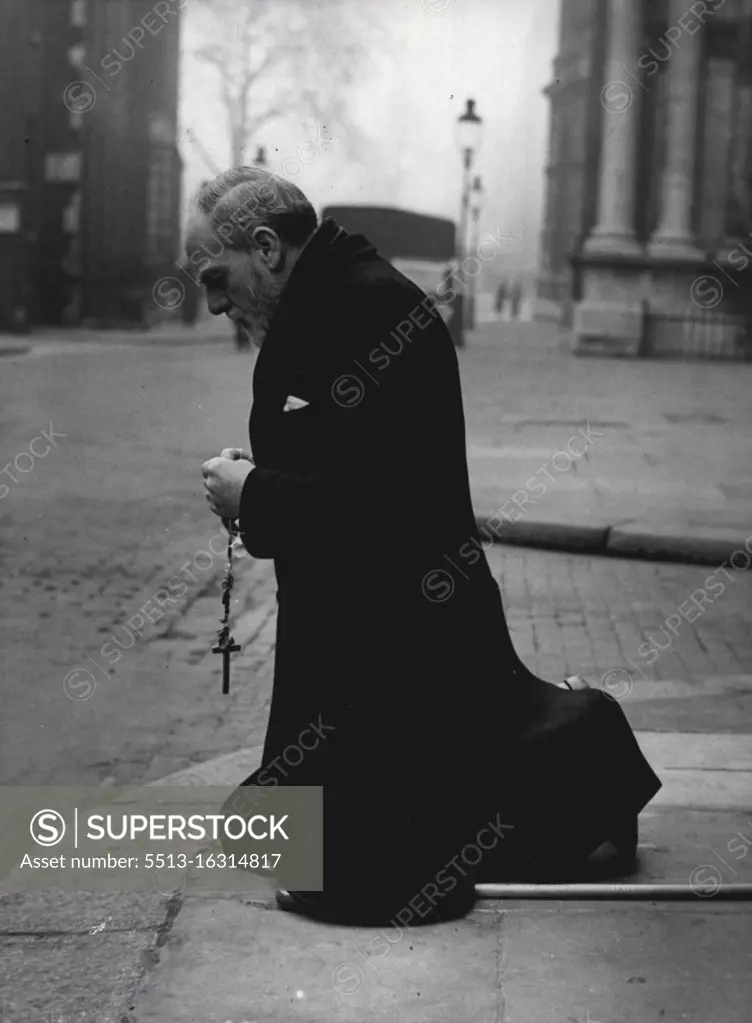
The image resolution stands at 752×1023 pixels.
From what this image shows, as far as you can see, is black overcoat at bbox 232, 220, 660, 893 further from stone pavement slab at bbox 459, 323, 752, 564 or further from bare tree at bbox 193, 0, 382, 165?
bare tree at bbox 193, 0, 382, 165

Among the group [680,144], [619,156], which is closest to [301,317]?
[680,144]

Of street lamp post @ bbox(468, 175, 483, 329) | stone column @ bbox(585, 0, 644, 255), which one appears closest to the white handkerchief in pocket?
stone column @ bbox(585, 0, 644, 255)

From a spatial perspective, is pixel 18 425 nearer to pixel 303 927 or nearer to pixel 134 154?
pixel 303 927

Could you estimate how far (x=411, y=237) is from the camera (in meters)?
32.8

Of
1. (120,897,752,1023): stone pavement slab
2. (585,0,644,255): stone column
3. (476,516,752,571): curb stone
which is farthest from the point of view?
(585,0,644,255): stone column

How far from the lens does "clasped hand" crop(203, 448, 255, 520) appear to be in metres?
3.30

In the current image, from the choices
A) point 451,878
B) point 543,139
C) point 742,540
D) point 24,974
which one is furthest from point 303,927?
point 543,139

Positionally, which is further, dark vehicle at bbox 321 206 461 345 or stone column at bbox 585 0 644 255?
dark vehicle at bbox 321 206 461 345

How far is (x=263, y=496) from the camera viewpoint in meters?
3.25

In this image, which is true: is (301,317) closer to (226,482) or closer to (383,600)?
(226,482)

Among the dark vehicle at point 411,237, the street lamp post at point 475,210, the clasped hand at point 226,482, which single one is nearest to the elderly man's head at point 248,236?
the clasped hand at point 226,482

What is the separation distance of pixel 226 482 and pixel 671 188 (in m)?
26.9

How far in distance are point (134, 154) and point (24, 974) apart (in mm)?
34223

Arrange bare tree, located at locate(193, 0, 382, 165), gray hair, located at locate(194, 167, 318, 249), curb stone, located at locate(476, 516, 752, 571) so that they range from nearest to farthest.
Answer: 1. gray hair, located at locate(194, 167, 318, 249)
2. curb stone, located at locate(476, 516, 752, 571)
3. bare tree, located at locate(193, 0, 382, 165)
